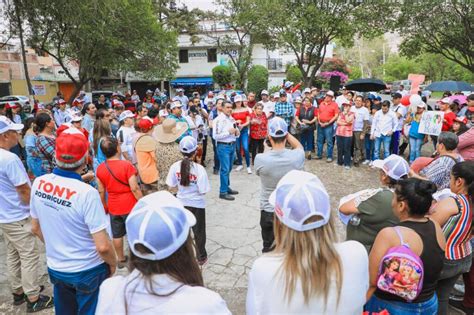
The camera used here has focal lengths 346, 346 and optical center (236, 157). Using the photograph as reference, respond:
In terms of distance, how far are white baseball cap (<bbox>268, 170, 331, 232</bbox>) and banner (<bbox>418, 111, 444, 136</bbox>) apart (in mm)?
7544

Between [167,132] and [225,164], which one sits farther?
[225,164]

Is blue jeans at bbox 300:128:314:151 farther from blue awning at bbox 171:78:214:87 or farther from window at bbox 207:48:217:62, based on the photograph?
window at bbox 207:48:217:62

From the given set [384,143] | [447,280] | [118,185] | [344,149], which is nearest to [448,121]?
[384,143]

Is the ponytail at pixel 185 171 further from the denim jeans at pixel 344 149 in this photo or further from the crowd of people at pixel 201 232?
the denim jeans at pixel 344 149

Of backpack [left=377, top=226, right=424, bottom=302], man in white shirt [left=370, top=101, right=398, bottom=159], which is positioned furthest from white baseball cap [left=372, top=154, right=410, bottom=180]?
man in white shirt [left=370, top=101, right=398, bottom=159]

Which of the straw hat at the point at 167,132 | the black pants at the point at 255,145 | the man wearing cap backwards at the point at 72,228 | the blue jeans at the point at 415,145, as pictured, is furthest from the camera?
the black pants at the point at 255,145

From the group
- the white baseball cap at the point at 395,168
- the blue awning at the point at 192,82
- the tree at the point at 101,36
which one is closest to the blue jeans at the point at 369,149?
the white baseball cap at the point at 395,168

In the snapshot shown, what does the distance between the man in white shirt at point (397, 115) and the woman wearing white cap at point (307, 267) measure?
823cm

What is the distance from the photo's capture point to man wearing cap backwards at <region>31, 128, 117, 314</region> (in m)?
2.52

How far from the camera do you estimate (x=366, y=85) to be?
1448 centimetres

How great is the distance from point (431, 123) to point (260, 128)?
158 inches

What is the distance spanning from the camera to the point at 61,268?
2.61m

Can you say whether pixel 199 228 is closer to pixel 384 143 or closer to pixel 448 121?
pixel 384 143

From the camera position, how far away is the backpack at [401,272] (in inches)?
80.5
